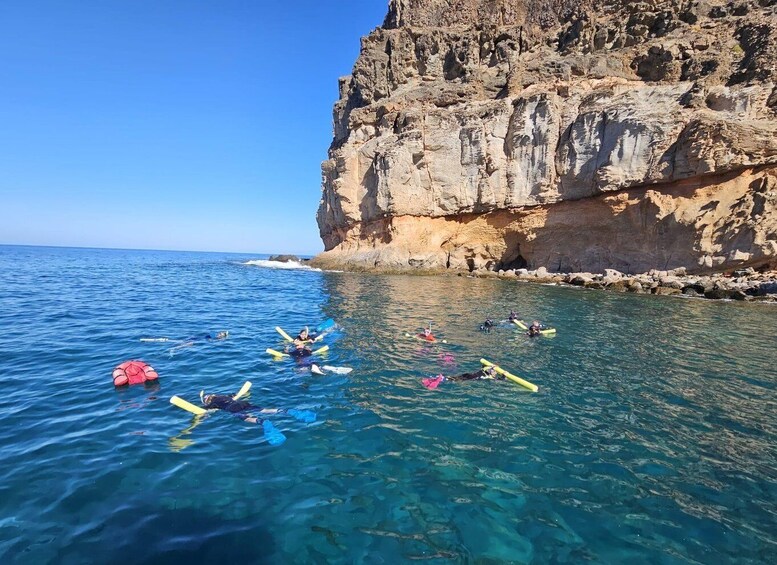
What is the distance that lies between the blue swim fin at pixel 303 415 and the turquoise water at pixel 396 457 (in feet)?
0.61

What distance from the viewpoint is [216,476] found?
6531mm

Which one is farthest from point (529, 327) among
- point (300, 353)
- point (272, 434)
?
point (272, 434)

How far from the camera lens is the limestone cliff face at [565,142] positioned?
32250 mm

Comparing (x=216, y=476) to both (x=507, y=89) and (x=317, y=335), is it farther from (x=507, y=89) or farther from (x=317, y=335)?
(x=507, y=89)

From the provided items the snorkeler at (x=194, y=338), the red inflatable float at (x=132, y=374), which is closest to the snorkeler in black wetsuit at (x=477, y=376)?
the red inflatable float at (x=132, y=374)

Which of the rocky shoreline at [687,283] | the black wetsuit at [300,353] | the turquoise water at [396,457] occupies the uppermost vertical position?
the rocky shoreline at [687,283]

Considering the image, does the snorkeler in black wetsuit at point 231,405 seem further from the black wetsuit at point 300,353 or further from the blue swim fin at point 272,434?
the black wetsuit at point 300,353

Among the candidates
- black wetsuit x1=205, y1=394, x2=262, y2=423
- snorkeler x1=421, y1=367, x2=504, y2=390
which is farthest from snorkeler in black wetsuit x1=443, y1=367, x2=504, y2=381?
black wetsuit x1=205, y1=394, x2=262, y2=423

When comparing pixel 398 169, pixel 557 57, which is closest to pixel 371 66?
pixel 398 169

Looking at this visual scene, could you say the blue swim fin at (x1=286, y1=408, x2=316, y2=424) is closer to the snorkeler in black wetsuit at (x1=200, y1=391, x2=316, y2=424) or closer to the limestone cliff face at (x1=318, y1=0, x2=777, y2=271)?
the snorkeler in black wetsuit at (x1=200, y1=391, x2=316, y2=424)

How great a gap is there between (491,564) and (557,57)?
54474 mm

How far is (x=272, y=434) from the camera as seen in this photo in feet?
25.8

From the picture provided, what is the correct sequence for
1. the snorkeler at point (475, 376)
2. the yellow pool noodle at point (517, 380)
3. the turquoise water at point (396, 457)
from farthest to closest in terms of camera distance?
1. the snorkeler at point (475, 376)
2. the yellow pool noodle at point (517, 380)
3. the turquoise water at point (396, 457)

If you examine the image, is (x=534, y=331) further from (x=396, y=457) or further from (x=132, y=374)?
(x=132, y=374)
